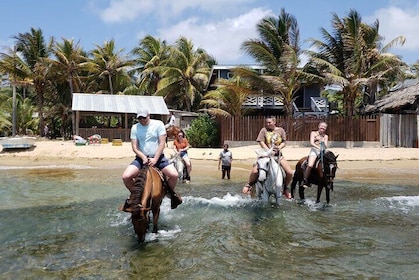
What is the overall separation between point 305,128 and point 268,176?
62.1 ft

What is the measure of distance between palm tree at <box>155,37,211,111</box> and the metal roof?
6.27 metres

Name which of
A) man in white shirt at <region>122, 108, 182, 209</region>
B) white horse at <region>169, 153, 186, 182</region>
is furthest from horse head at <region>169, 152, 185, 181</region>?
man in white shirt at <region>122, 108, 182, 209</region>

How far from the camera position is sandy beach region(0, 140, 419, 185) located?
17.8 metres

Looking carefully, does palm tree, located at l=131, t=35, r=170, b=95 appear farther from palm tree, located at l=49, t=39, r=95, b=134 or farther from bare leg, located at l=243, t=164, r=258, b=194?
bare leg, located at l=243, t=164, r=258, b=194

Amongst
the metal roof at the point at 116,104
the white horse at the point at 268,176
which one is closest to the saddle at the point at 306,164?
the white horse at the point at 268,176

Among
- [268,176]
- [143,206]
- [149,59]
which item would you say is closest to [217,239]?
[143,206]

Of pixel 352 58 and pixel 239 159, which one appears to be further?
pixel 352 58

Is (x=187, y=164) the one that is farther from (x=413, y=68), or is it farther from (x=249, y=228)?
(x=413, y=68)

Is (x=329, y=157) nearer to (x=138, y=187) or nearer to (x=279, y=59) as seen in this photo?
(x=138, y=187)

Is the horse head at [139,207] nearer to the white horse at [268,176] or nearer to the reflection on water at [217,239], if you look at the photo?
the reflection on water at [217,239]

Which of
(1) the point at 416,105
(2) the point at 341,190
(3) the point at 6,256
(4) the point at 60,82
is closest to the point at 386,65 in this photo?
(1) the point at 416,105

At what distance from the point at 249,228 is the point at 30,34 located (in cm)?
4035

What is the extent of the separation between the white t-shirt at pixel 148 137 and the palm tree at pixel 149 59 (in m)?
38.6

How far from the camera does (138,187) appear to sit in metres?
6.32
